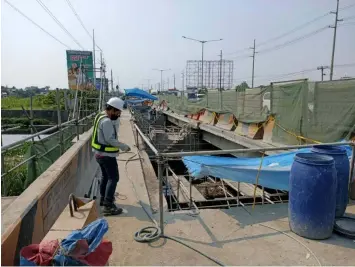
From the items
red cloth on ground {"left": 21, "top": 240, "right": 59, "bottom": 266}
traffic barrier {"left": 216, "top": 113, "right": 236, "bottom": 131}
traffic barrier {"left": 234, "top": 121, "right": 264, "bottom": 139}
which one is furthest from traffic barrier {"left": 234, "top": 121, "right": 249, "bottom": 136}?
red cloth on ground {"left": 21, "top": 240, "right": 59, "bottom": 266}

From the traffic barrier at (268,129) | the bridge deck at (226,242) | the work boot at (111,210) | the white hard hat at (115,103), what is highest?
the white hard hat at (115,103)

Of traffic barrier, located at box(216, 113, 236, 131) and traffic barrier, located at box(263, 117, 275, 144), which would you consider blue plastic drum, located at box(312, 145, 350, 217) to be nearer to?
traffic barrier, located at box(263, 117, 275, 144)

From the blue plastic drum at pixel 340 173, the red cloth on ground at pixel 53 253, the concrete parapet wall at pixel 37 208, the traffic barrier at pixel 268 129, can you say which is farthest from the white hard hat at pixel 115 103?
the traffic barrier at pixel 268 129

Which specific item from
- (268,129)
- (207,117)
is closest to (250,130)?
(268,129)

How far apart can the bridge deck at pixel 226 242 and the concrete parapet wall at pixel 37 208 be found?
34.3 inches

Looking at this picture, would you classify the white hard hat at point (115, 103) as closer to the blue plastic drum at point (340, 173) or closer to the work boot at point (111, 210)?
the work boot at point (111, 210)

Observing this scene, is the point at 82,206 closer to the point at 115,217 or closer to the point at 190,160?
the point at 115,217

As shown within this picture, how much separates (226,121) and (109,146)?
14098mm

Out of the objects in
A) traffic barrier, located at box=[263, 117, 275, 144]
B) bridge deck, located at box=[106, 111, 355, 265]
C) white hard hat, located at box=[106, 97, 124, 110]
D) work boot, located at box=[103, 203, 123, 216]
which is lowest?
bridge deck, located at box=[106, 111, 355, 265]

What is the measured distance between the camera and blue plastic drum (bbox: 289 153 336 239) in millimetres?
3746

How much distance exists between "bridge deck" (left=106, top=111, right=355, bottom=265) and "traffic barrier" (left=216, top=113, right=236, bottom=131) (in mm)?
11921

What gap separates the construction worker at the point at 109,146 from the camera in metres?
4.72

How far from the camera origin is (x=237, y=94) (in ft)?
52.7

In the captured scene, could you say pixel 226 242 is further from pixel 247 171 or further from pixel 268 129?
pixel 268 129
